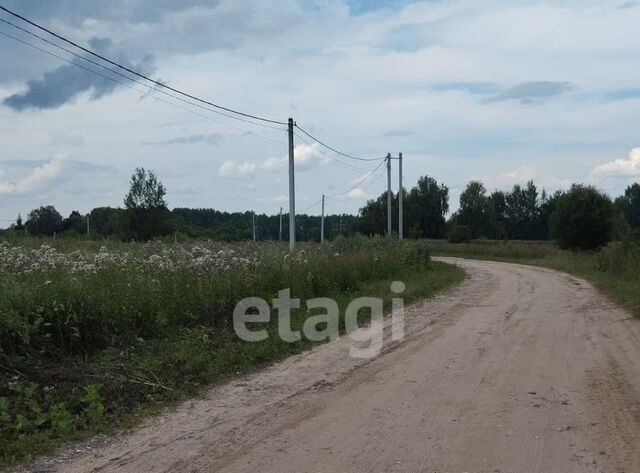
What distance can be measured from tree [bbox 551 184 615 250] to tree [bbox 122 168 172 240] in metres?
34.2

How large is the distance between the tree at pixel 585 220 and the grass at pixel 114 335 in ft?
136

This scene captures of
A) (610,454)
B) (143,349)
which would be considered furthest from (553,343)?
(143,349)

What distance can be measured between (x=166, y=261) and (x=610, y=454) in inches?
364

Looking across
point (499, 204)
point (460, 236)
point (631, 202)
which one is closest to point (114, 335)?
point (460, 236)

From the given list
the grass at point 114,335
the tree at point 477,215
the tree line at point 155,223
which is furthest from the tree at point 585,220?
the tree at point 477,215

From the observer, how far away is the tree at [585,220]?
50094mm

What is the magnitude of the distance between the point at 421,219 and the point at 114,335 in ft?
332

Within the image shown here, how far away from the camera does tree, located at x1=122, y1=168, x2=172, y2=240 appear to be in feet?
186

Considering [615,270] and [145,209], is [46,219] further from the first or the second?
[615,270]

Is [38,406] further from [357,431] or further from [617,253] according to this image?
[617,253]

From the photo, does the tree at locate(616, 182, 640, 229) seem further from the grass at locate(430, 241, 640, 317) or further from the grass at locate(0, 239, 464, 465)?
the grass at locate(0, 239, 464, 465)

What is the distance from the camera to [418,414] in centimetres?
620

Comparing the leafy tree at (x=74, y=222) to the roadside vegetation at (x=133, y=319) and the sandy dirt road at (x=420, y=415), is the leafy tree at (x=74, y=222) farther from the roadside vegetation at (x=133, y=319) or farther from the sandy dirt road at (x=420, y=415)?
the sandy dirt road at (x=420, y=415)

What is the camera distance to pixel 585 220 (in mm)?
50344
